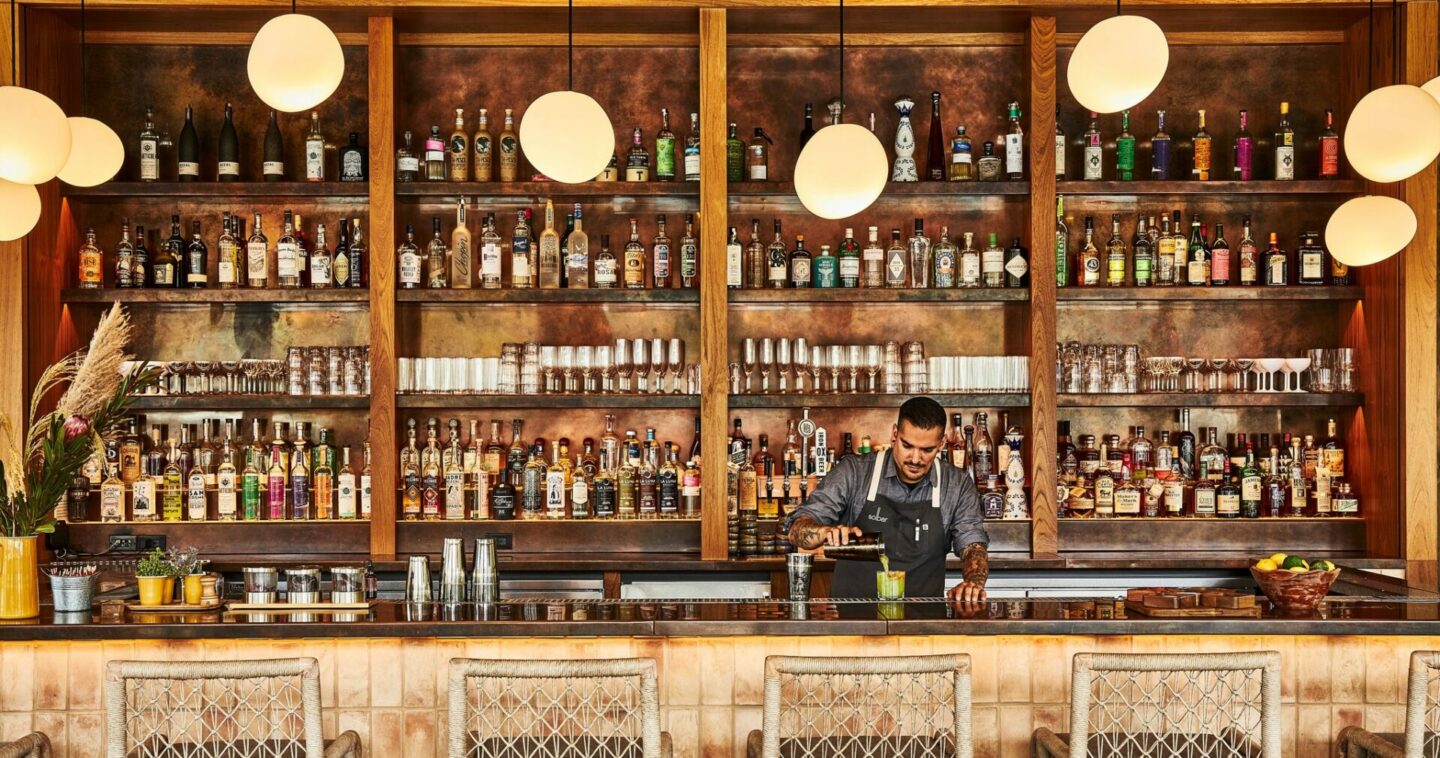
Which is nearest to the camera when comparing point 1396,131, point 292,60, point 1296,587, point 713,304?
point 292,60

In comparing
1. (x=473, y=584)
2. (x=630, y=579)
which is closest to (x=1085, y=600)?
(x=473, y=584)

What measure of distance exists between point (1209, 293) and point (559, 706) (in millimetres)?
3225

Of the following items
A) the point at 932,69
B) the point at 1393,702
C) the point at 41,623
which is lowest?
the point at 1393,702

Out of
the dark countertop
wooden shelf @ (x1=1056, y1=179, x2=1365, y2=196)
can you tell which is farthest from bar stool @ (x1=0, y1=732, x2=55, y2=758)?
wooden shelf @ (x1=1056, y1=179, x2=1365, y2=196)

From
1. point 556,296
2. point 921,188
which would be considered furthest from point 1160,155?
point 556,296

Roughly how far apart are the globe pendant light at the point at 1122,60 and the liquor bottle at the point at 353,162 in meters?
2.77

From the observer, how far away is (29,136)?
9.82ft

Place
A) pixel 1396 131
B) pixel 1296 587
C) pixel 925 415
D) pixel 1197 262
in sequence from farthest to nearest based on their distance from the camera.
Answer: pixel 1197 262
pixel 925 415
pixel 1396 131
pixel 1296 587

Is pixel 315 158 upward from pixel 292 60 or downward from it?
upward

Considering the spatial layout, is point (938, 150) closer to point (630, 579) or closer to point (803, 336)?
point (803, 336)

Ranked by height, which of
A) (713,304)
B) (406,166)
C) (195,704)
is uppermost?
(406,166)

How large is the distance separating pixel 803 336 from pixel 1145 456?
4.57 ft

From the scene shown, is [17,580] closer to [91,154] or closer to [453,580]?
[453,580]

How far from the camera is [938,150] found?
16.1ft
